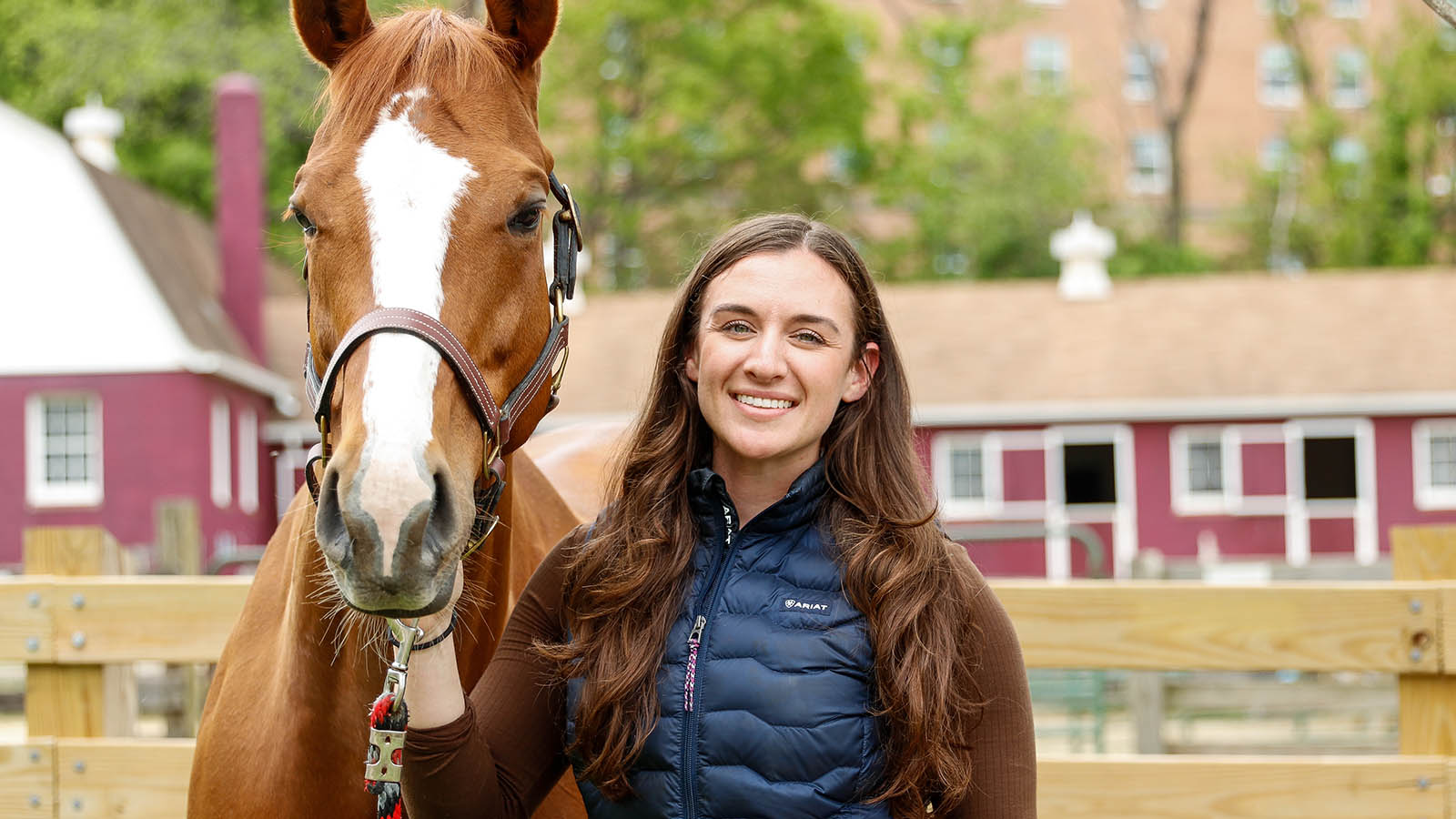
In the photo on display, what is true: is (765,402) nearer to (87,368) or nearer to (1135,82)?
(87,368)

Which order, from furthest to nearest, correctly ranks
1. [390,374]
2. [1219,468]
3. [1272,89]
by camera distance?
1. [1272,89]
2. [1219,468]
3. [390,374]

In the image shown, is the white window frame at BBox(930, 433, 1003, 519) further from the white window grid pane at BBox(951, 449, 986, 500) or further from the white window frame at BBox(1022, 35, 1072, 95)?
the white window frame at BBox(1022, 35, 1072, 95)

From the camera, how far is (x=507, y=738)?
93.5 inches

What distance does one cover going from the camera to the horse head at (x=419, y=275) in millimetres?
1902

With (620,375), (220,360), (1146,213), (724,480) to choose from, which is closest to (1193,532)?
(620,375)

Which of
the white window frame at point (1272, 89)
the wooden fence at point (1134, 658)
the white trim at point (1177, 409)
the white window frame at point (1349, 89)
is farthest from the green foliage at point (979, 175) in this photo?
the wooden fence at point (1134, 658)

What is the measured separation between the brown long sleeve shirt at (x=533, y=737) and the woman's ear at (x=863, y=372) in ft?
1.24

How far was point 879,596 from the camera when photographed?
225cm

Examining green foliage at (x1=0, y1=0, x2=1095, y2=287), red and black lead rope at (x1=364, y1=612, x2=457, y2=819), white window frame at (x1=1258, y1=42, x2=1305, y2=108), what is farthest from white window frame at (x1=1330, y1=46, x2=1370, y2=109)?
red and black lead rope at (x1=364, y1=612, x2=457, y2=819)

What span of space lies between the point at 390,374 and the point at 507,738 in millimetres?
698

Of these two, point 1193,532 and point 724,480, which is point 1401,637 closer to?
point 724,480

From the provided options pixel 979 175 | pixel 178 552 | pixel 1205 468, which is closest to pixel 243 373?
pixel 178 552

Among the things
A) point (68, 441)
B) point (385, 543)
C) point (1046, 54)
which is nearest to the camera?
point (385, 543)

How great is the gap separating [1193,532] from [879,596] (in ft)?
69.6
